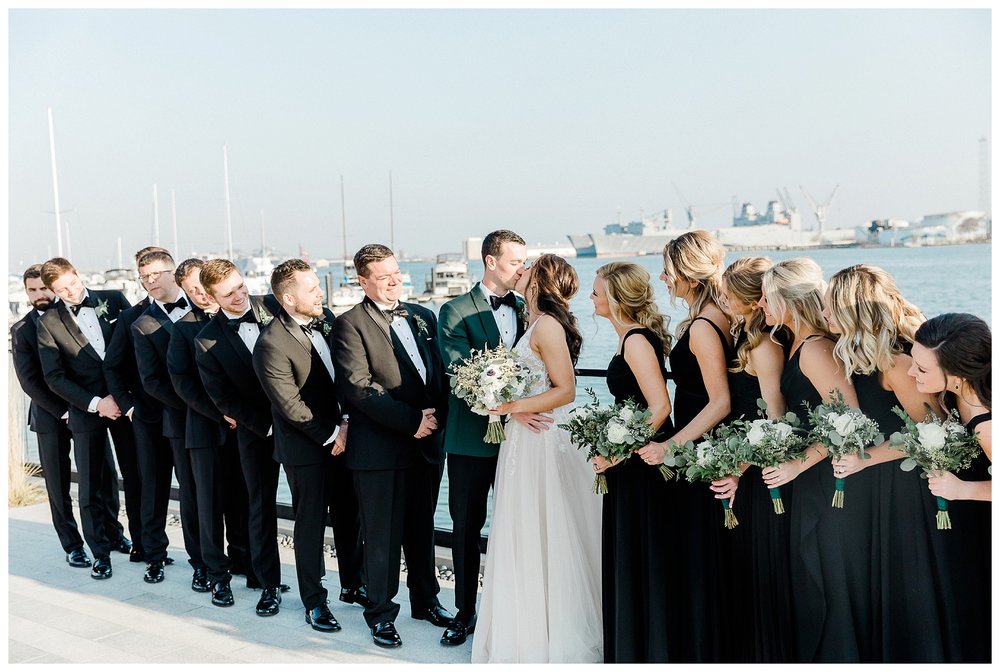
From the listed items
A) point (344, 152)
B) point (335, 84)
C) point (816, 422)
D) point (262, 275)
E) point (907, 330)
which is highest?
point (335, 84)

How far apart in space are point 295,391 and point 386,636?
1.21 m

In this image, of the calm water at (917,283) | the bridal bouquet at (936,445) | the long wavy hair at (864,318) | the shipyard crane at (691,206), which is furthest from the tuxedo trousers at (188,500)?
the shipyard crane at (691,206)

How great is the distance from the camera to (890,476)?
3.39 meters

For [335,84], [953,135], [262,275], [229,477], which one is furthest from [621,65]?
[229,477]

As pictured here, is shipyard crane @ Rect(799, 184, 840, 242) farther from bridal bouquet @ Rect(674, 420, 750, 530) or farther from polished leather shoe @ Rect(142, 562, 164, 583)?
bridal bouquet @ Rect(674, 420, 750, 530)

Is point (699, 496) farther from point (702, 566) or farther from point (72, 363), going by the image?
point (72, 363)

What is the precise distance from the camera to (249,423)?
4781mm

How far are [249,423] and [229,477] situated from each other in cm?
64

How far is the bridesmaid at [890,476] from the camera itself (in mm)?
3254

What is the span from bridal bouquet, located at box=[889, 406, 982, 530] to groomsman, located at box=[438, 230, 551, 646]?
71.0 inches

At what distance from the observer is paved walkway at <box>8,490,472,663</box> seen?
430 cm

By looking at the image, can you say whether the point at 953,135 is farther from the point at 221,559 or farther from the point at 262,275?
the point at 221,559

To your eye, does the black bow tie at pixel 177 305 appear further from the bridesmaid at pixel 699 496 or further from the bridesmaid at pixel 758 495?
the bridesmaid at pixel 758 495

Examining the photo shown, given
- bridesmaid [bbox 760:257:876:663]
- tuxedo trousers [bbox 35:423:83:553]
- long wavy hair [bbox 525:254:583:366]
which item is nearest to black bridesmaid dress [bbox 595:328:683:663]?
long wavy hair [bbox 525:254:583:366]
